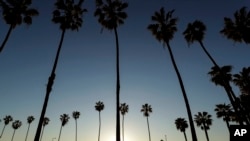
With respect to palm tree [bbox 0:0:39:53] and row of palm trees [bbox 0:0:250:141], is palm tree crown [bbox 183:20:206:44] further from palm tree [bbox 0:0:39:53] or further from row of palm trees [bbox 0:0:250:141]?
palm tree [bbox 0:0:39:53]

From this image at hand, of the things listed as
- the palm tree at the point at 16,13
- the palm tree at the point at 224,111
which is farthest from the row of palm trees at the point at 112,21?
the palm tree at the point at 224,111

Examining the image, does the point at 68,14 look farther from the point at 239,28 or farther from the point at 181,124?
the point at 181,124

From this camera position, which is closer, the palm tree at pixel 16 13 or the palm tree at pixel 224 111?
the palm tree at pixel 16 13

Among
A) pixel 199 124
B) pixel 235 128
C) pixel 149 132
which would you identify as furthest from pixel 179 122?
pixel 235 128

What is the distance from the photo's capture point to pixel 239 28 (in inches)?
1284

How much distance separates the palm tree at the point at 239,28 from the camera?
31.9 metres

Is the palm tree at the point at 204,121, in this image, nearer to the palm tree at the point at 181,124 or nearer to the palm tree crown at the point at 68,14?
the palm tree at the point at 181,124

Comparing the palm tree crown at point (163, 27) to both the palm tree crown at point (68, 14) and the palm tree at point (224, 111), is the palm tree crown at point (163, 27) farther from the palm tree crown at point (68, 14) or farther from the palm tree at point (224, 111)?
the palm tree at point (224, 111)

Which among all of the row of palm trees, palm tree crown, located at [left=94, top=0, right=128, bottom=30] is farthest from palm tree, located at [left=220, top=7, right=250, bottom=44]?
palm tree crown, located at [left=94, top=0, right=128, bottom=30]

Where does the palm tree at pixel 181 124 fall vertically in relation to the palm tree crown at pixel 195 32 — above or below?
below

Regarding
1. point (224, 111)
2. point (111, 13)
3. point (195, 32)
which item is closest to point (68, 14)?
point (111, 13)

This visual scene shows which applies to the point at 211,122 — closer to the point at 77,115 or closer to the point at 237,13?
the point at 237,13

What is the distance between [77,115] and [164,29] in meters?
75.5

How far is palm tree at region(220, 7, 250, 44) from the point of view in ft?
105
